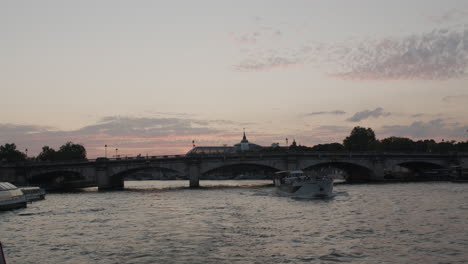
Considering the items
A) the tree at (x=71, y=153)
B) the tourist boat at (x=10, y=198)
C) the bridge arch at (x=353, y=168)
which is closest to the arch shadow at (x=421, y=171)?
the bridge arch at (x=353, y=168)

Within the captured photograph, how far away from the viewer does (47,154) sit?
589 feet

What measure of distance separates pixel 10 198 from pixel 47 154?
13007cm

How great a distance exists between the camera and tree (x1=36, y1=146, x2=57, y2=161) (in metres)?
172

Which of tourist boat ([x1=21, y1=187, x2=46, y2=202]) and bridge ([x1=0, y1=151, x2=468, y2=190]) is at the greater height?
bridge ([x1=0, y1=151, x2=468, y2=190])

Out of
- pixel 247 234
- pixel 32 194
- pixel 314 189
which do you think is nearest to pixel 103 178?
pixel 32 194

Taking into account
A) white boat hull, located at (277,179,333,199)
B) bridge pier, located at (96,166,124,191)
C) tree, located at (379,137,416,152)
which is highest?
tree, located at (379,137,416,152)

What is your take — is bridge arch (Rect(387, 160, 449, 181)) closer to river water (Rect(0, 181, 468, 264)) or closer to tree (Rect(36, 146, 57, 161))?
river water (Rect(0, 181, 468, 264))

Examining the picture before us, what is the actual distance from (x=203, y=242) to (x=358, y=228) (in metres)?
12.7

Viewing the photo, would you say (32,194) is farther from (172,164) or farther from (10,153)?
(10,153)

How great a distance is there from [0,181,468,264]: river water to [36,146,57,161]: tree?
12578 cm

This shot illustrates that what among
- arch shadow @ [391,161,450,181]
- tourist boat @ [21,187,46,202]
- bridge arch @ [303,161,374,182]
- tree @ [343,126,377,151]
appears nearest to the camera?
tourist boat @ [21,187,46,202]

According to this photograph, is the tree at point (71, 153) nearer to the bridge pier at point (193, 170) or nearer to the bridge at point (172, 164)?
the bridge at point (172, 164)

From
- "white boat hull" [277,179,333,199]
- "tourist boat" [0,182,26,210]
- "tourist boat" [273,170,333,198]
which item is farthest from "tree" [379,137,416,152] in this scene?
"tourist boat" [0,182,26,210]

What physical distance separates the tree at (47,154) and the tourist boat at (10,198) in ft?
380
